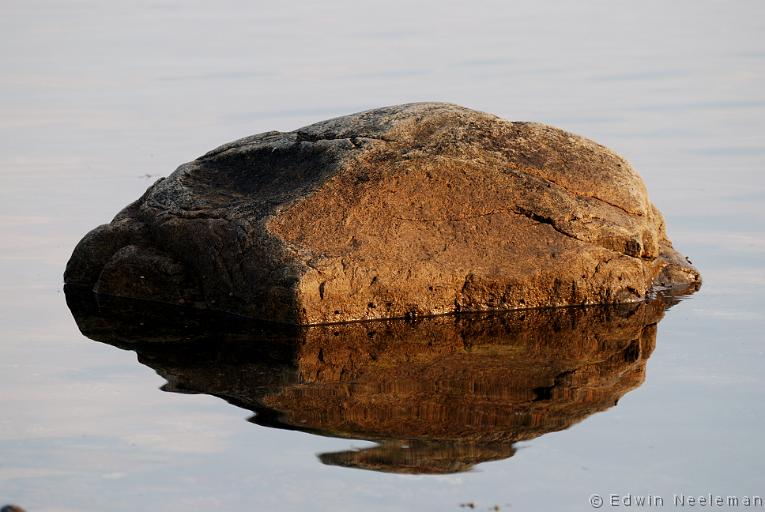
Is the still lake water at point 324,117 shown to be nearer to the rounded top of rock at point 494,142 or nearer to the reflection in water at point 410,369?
the reflection in water at point 410,369

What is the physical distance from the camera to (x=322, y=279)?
29.9 feet

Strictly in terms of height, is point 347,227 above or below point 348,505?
above

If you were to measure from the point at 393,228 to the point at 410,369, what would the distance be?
1.58m

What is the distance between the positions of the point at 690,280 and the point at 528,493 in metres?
4.66

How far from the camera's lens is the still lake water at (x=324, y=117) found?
250 inches

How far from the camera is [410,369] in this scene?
26.7 ft

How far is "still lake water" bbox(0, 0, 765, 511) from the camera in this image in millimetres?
6348

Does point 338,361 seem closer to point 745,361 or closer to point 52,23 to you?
point 745,361

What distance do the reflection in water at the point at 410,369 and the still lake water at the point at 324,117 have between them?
110mm

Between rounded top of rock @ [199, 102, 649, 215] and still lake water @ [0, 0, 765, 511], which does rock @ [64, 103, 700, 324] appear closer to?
rounded top of rock @ [199, 102, 649, 215]

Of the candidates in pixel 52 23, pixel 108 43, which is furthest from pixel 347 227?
pixel 52 23

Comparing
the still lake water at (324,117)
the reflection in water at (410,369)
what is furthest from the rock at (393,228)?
the still lake water at (324,117)

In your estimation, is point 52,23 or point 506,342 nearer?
point 506,342

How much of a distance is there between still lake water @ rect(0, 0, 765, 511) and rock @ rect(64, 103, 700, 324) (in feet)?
2.28
